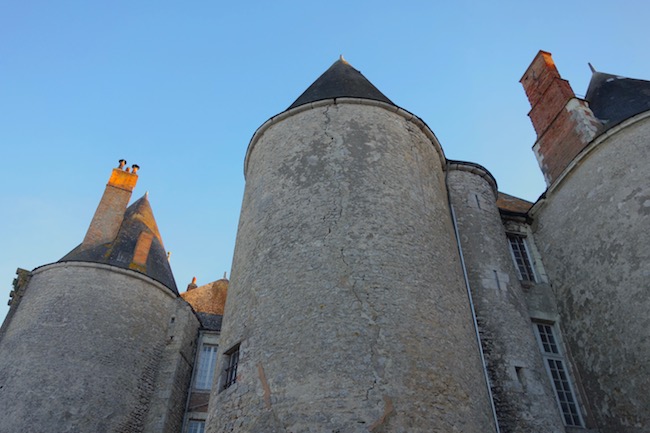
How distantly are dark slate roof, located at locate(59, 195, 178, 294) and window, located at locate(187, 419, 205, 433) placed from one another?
3595 mm

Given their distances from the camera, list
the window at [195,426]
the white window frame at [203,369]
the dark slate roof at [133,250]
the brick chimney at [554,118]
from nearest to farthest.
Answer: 1. the brick chimney at [554,118]
2. the window at [195,426]
3. the dark slate roof at [133,250]
4. the white window frame at [203,369]

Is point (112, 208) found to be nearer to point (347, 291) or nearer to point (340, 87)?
point (340, 87)

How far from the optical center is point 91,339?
1158cm

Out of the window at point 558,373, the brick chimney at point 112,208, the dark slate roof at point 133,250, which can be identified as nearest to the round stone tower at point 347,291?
the window at point 558,373

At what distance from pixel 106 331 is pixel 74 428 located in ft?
7.32

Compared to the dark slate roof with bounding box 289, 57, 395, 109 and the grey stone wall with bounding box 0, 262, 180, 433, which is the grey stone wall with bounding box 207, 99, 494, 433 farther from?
the grey stone wall with bounding box 0, 262, 180, 433

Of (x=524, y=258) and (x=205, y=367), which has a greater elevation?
(x=524, y=258)

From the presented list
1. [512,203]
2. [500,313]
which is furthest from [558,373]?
[512,203]

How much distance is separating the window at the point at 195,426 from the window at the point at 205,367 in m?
0.95

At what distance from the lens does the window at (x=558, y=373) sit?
923 cm

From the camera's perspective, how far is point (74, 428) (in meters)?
10.5

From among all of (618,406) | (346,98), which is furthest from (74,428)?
(618,406)

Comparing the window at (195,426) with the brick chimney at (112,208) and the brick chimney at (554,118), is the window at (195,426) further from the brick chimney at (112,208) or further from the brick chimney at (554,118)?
the brick chimney at (554,118)

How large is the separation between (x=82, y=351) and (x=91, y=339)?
0.34m
